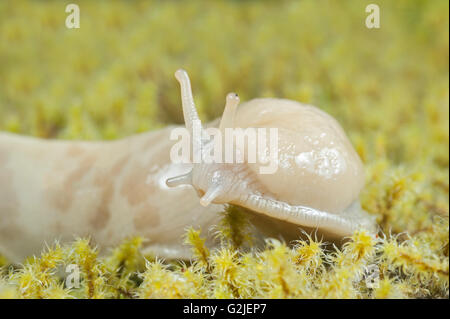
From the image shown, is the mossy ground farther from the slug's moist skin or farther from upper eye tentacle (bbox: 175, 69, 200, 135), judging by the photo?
upper eye tentacle (bbox: 175, 69, 200, 135)

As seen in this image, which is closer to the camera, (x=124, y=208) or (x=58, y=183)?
(x=124, y=208)

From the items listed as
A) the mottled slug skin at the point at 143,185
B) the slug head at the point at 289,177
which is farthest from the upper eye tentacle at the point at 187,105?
the mottled slug skin at the point at 143,185

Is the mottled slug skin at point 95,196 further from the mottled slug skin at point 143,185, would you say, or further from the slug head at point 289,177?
the slug head at point 289,177

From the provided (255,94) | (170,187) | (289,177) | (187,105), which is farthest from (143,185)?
(255,94)

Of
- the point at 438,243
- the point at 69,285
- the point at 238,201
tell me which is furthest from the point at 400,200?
the point at 69,285
